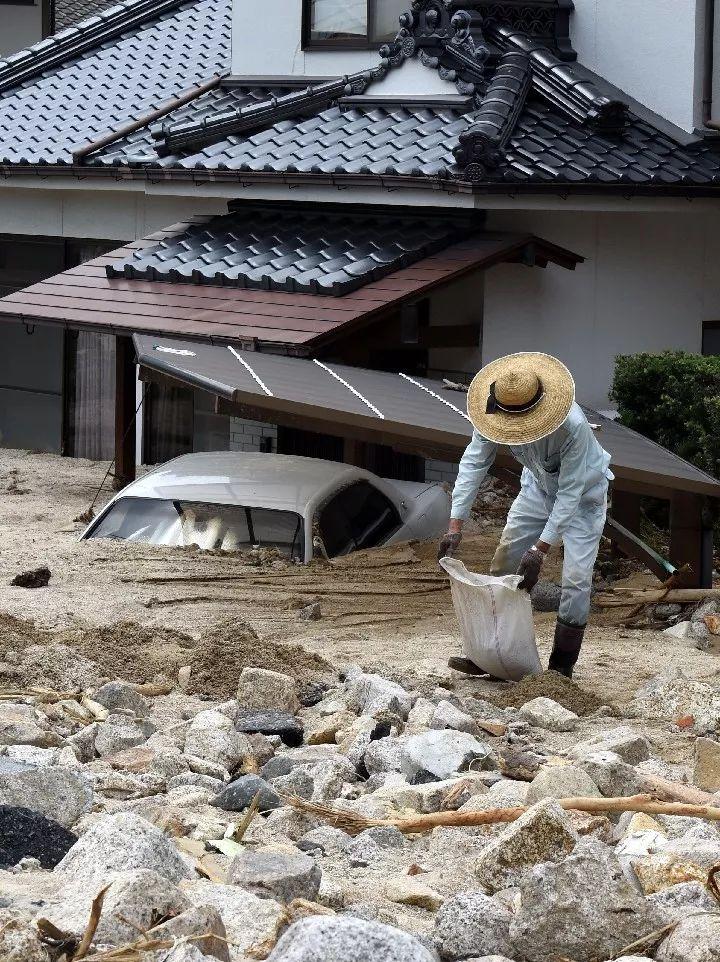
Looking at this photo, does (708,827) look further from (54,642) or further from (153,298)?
(153,298)

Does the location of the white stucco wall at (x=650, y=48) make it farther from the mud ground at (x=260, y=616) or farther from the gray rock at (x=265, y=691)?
the gray rock at (x=265, y=691)

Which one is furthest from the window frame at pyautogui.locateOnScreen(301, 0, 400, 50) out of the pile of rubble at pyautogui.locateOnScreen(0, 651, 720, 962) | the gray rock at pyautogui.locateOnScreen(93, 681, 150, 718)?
the gray rock at pyautogui.locateOnScreen(93, 681, 150, 718)

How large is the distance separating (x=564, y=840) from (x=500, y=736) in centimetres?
235

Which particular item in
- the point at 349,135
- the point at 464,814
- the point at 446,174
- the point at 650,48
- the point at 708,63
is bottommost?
the point at 464,814

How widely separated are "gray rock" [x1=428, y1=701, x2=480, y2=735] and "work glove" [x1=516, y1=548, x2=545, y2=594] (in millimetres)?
1201

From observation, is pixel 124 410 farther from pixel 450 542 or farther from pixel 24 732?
pixel 24 732

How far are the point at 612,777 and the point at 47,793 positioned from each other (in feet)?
7.00

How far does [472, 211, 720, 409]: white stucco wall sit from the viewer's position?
14.1 meters

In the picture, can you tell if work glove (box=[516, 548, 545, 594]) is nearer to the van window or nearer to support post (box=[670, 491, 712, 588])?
support post (box=[670, 491, 712, 588])

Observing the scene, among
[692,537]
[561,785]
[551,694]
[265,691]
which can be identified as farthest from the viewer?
[692,537]

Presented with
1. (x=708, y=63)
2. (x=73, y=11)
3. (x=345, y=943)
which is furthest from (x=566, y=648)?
(x=73, y=11)

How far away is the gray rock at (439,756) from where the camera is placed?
20.9ft

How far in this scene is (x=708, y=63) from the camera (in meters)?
14.5

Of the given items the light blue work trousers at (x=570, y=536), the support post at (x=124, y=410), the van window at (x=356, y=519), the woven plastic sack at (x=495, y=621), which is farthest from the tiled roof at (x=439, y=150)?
the woven plastic sack at (x=495, y=621)
